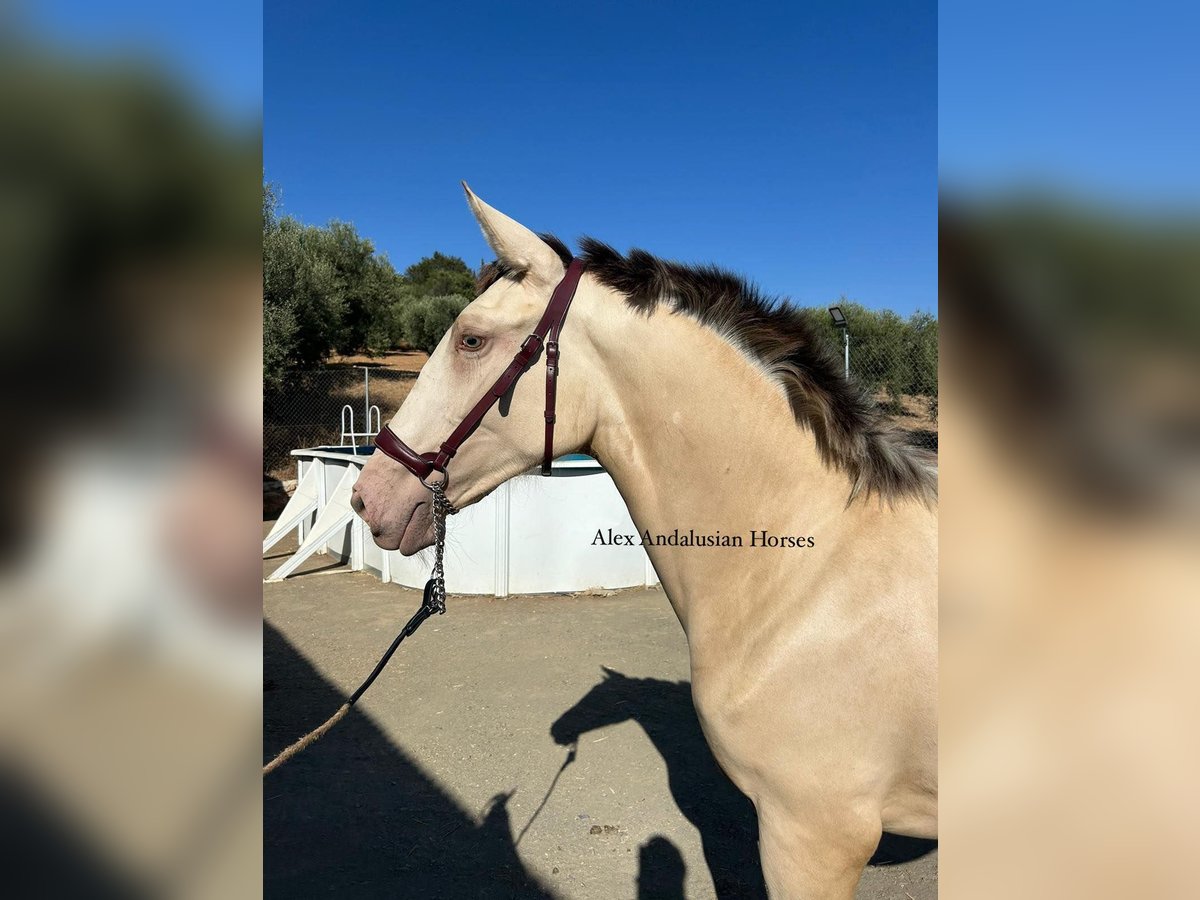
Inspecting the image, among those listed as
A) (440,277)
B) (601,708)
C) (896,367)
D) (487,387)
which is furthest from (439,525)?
(440,277)

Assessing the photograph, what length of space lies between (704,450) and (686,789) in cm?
262

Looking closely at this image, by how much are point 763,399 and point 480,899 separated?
235cm

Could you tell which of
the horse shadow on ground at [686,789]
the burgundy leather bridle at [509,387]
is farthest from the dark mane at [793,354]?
the horse shadow on ground at [686,789]

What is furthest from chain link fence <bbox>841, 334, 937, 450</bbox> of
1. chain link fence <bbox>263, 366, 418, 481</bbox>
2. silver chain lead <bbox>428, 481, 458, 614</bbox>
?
chain link fence <bbox>263, 366, 418, 481</bbox>

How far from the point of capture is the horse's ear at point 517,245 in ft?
5.28

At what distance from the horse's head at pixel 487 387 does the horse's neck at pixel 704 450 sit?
10cm

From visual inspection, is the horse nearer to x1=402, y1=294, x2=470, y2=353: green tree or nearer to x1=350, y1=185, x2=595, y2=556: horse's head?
x1=350, y1=185, x2=595, y2=556: horse's head

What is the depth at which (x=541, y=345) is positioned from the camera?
5.29ft

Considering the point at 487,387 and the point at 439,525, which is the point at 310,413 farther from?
the point at 487,387

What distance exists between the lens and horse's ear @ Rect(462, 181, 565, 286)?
1.61 metres

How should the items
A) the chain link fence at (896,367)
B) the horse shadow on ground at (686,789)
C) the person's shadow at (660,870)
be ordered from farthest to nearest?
the chain link fence at (896,367), the horse shadow on ground at (686,789), the person's shadow at (660,870)

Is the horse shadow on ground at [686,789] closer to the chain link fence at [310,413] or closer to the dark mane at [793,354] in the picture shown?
the dark mane at [793,354]

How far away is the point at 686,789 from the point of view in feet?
11.2

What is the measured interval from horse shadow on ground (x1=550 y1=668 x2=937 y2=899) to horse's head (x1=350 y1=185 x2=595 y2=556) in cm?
201
